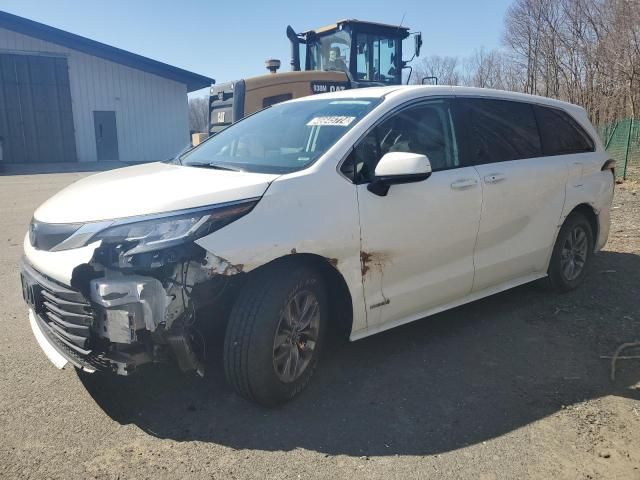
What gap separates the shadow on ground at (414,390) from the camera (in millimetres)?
2873

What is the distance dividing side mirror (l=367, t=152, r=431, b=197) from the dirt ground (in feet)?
4.02

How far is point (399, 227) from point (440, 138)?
90 centimetres

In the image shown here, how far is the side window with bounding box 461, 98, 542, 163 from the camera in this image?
4.12 metres

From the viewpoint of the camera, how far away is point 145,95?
2561 centimetres

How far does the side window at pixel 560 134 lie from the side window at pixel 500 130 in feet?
0.40

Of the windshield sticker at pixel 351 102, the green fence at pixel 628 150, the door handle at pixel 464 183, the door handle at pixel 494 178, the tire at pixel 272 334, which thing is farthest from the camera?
the green fence at pixel 628 150

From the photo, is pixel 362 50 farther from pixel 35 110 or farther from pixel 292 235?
pixel 35 110

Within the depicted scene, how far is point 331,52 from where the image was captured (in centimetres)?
1171

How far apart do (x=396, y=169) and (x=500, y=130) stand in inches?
62.9

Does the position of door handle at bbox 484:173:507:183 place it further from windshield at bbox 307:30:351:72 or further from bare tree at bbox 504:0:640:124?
bare tree at bbox 504:0:640:124

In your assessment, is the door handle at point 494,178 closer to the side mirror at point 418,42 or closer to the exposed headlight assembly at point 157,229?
the exposed headlight assembly at point 157,229

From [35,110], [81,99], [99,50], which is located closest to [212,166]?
[35,110]

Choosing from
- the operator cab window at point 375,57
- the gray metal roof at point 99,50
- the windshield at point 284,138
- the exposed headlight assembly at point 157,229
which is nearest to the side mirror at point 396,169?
the windshield at point 284,138

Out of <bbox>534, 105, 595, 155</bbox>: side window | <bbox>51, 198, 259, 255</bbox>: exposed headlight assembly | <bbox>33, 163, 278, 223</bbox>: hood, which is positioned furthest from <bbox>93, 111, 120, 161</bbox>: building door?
<bbox>51, 198, 259, 255</bbox>: exposed headlight assembly
